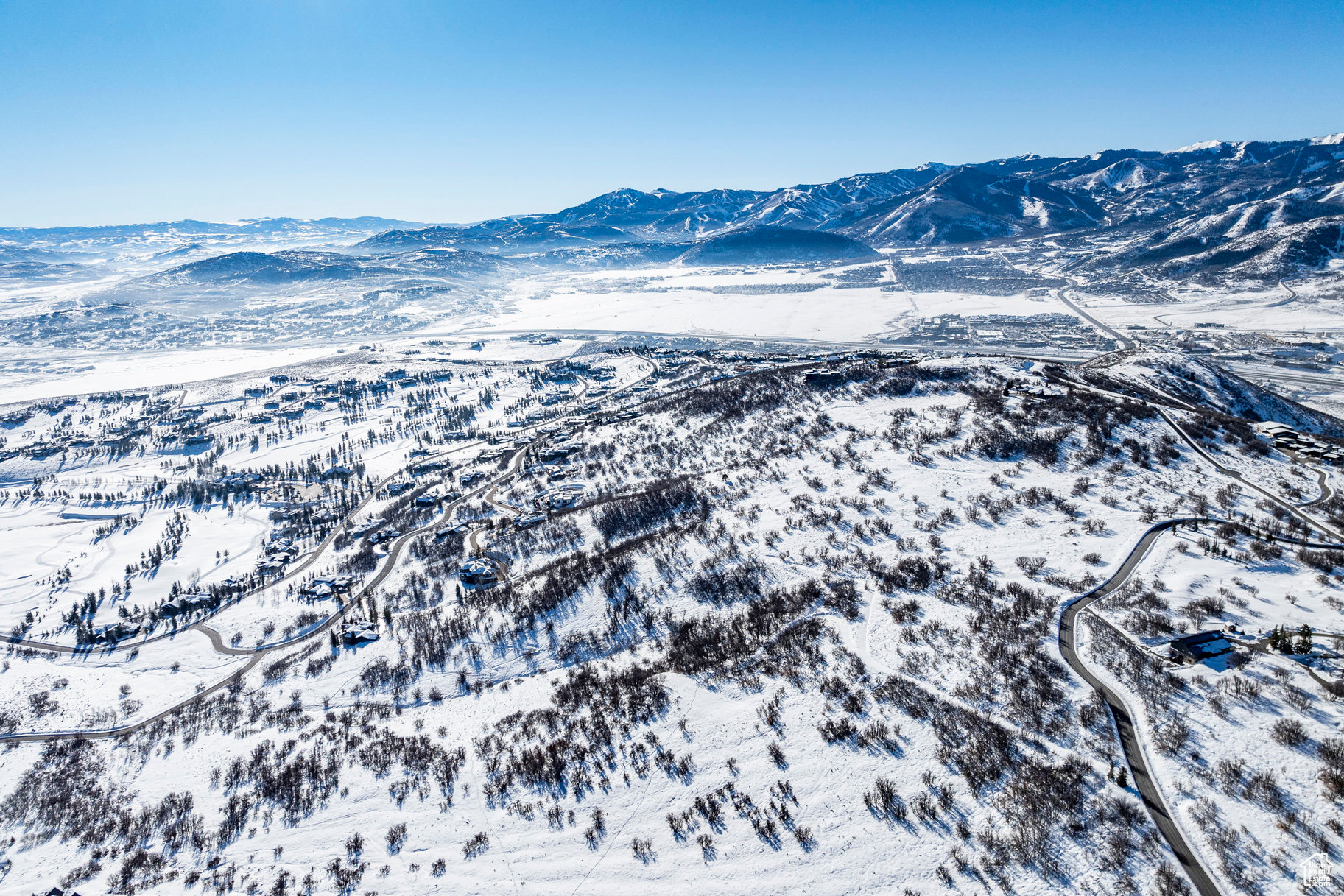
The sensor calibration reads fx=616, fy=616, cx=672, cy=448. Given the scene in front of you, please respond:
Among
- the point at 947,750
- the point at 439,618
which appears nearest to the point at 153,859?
the point at 439,618

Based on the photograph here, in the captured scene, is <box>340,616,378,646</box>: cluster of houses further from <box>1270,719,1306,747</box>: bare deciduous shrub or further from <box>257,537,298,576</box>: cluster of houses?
<box>1270,719,1306,747</box>: bare deciduous shrub

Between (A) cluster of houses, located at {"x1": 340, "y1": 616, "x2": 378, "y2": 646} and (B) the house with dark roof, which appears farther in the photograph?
(A) cluster of houses, located at {"x1": 340, "y1": 616, "x2": 378, "y2": 646}

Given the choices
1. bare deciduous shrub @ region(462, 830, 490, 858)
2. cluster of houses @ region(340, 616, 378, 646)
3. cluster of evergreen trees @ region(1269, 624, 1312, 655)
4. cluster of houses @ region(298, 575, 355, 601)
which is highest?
cluster of evergreen trees @ region(1269, 624, 1312, 655)

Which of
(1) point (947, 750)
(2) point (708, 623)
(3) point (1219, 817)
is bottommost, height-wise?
(2) point (708, 623)

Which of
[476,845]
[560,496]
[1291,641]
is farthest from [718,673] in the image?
[560,496]

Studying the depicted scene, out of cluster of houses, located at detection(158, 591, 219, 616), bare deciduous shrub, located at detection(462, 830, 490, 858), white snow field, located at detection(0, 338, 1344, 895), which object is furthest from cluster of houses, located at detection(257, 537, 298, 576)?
bare deciduous shrub, located at detection(462, 830, 490, 858)

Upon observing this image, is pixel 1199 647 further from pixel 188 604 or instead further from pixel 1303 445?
pixel 188 604

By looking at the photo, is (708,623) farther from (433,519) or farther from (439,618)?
(433,519)
